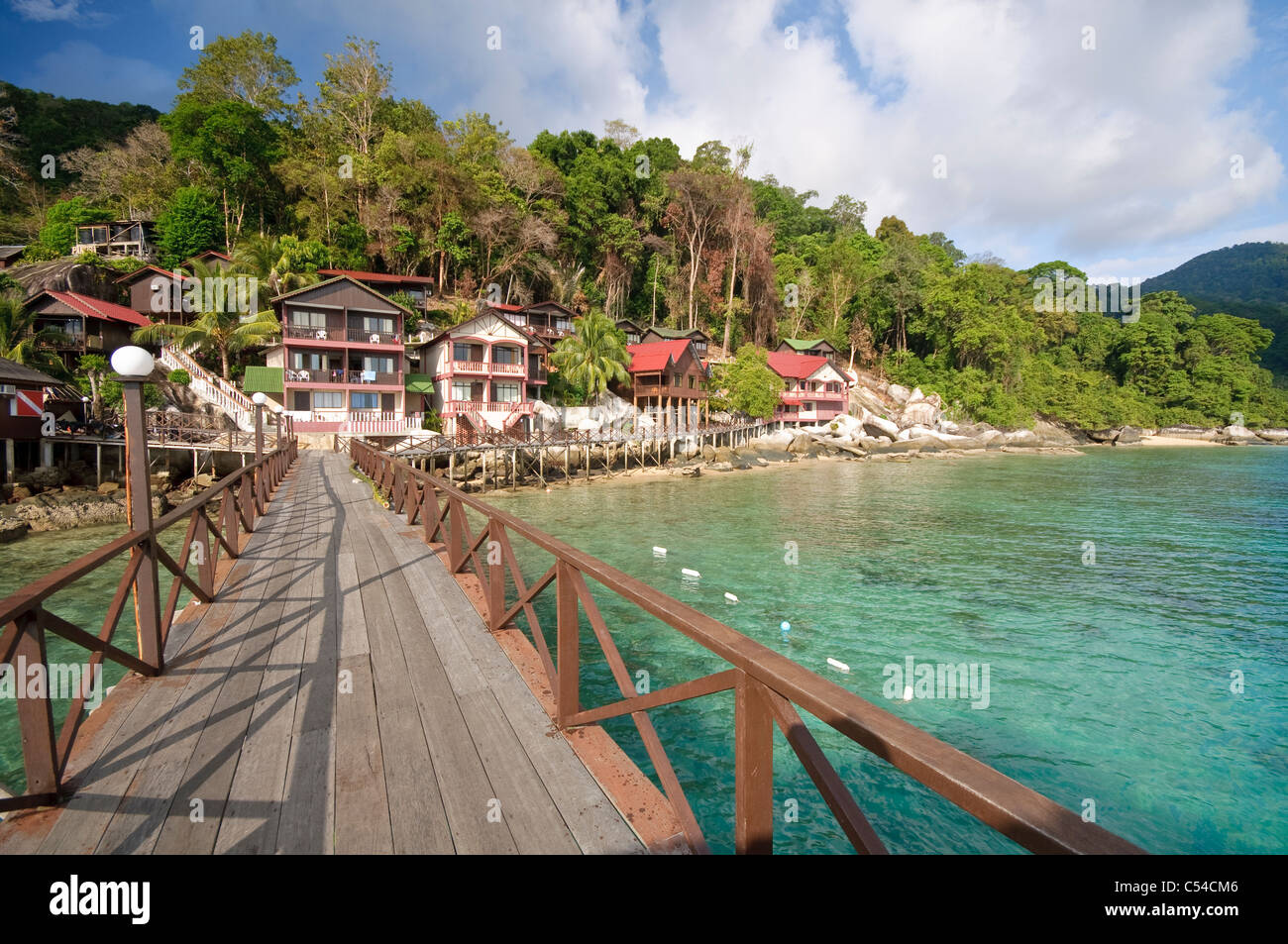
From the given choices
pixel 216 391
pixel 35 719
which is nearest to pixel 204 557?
pixel 35 719

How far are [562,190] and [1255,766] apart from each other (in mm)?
57053

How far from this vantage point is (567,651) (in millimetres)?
3955

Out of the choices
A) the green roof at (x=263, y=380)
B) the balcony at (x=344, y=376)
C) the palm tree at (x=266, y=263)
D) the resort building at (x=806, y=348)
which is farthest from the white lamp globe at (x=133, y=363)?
the resort building at (x=806, y=348)

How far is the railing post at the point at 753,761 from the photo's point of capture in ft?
7.24

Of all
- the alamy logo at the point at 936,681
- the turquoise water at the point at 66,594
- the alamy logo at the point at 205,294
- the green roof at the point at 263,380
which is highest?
the alamy logo at the point at 205,294

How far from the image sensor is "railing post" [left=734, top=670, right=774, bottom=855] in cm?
221

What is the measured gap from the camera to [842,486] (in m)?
33.5

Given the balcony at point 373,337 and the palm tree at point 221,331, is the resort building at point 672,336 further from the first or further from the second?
the palm tree at point 221,331

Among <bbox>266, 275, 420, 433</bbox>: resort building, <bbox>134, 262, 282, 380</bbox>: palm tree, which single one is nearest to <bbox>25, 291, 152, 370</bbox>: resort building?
<bbox>134, 262, 282, 380</bbox>: palm tree
